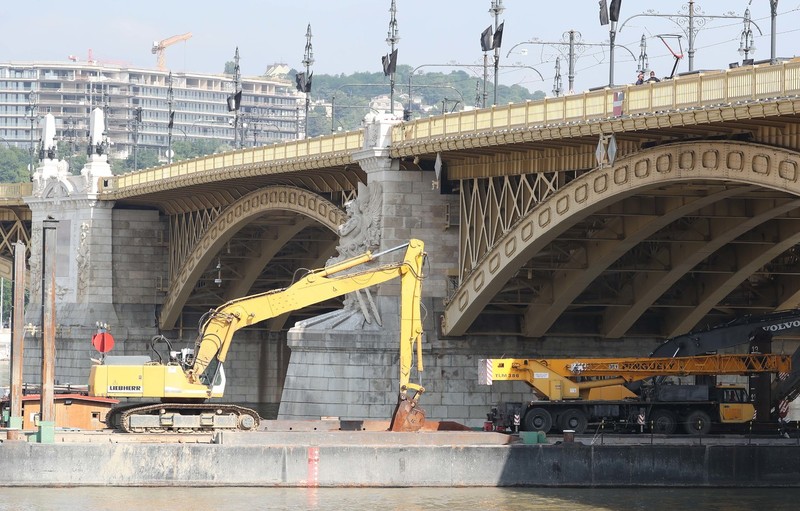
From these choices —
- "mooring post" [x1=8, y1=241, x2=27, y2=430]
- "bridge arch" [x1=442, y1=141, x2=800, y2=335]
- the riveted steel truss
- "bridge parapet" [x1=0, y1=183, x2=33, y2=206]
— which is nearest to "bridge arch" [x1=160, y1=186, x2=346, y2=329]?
the riveted steel truss

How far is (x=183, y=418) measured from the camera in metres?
52.3

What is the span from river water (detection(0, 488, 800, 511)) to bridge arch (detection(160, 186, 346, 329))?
22.4 metres

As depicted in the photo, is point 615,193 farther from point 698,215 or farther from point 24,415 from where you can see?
point 24,415

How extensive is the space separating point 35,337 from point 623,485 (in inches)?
2100

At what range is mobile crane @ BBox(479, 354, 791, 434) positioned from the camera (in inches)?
Result: 2152

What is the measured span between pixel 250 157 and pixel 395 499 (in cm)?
3205

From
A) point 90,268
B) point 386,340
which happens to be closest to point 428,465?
point 386,340

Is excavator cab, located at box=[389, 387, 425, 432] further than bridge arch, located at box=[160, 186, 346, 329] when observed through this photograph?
No

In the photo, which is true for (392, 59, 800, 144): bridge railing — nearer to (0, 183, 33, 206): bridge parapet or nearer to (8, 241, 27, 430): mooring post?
(8, 241, 27, 430): mooring post

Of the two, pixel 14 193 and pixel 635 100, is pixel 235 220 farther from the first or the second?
pixel 635 100

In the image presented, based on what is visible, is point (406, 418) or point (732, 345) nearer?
point (406, 418)

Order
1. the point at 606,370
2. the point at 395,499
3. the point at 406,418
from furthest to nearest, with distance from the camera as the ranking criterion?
the point at 606,370 < the point at 406,418 < the point at 395,499

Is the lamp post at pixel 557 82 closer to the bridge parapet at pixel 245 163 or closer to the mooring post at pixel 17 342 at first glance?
the bridge parapet at pixel 245 163

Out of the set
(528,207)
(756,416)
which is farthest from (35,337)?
(756,416)
